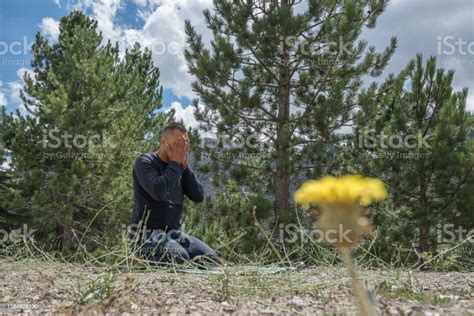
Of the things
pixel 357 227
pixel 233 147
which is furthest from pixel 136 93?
pixel 357 227

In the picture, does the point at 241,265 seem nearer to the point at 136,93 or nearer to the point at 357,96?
the point at 357,96

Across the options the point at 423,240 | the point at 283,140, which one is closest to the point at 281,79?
the point at 283,140

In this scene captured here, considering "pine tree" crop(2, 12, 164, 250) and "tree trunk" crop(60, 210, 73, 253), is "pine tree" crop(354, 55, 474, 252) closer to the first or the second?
"pine tree" crop(2, 12, 164, 250)

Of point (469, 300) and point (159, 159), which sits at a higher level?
point (159, 159)

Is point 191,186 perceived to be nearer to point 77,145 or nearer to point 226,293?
point 226,293

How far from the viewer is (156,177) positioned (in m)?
3.25

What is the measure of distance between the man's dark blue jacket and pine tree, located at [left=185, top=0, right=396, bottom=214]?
3.74 m

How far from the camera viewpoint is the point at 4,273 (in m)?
2.72

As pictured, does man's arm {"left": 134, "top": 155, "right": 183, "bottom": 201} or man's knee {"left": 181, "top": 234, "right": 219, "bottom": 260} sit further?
man's knee {"left": 181, "top": 234, "right": 219, "bottom": 260}

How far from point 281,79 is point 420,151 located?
2426 millimetres

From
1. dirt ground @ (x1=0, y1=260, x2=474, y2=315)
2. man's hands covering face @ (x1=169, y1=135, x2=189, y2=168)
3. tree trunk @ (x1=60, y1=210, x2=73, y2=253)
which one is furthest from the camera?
tree trunk @ (x1=60, y1=210, x2=73, y2=253)

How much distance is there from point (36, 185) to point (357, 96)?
6129 mm

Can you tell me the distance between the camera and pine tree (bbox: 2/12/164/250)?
28.5 ft

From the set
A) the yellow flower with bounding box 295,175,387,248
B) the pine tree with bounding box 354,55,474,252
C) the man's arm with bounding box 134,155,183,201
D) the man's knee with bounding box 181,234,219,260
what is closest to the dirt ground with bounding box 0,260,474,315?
the yellow flower with bounding box 295,175,387,248
